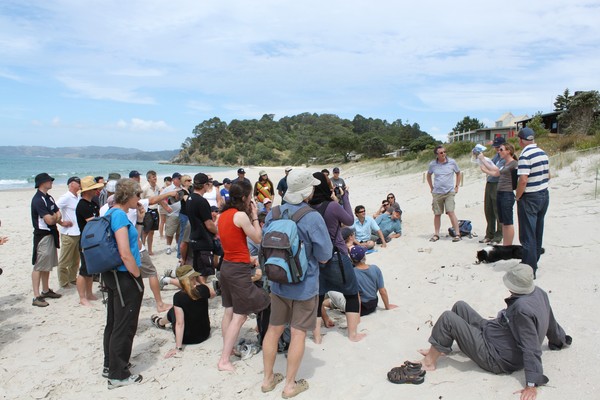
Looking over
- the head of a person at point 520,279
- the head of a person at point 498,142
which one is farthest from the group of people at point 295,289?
the head of a person at point 498,142

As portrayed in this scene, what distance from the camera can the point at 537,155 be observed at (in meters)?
5.22

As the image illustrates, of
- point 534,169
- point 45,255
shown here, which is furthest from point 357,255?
point 45,255

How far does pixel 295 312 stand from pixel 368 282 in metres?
1.82

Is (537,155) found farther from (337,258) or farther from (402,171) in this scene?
(402,171)

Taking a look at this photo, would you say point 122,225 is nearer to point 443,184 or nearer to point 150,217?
point 150,217

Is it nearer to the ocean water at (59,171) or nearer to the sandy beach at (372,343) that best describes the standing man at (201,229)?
the sandy beach at (372,343)

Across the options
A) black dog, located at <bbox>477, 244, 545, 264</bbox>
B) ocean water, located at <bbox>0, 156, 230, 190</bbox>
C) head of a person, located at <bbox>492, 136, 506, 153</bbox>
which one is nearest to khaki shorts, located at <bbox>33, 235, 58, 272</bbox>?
black dog, located at <bbox>477, 244, 545, 264</bbox>

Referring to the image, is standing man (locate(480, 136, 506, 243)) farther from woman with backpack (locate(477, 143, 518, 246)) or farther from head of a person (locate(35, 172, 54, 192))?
head of a person (locate(35, 172, 54, 192))

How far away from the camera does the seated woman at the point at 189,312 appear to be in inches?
177

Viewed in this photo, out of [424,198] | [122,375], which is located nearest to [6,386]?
[122,375]

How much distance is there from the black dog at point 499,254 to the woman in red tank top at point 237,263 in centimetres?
375

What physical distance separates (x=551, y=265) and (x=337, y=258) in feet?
12.1

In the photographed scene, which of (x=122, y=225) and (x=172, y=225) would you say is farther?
(x=172, y=225)

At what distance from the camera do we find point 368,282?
4.97 metres
